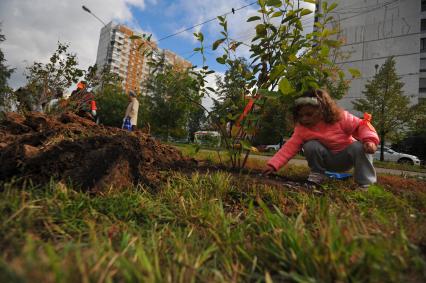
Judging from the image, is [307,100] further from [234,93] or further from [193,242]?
[193,242]

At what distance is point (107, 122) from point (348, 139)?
146 feet

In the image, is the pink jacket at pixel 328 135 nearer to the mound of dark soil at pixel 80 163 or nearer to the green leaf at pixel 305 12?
the green leaf at pixel 305 12

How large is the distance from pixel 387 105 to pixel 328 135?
18.8 metres

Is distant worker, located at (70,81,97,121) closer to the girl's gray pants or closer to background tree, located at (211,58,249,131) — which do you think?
background tree, located at (211,58,249,131)

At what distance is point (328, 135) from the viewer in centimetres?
301

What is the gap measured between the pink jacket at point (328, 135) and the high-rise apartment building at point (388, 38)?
36736 mm

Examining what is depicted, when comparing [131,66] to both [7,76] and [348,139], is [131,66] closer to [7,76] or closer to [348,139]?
[7,76]

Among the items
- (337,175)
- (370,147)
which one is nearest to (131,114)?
(337,175)

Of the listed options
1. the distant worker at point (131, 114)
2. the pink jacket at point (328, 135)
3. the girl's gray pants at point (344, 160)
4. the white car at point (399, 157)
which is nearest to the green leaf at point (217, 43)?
the pink jacket at point (328, 135)

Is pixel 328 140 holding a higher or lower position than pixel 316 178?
higher

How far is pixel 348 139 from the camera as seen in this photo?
2953 millimetres

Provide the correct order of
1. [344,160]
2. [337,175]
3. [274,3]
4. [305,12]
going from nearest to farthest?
[274,3] → [305,12] → [344,160] → [337,175]

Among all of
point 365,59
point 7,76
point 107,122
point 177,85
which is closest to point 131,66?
point 107,122

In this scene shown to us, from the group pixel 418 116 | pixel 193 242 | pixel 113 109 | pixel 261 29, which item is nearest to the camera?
pixel 193 242
